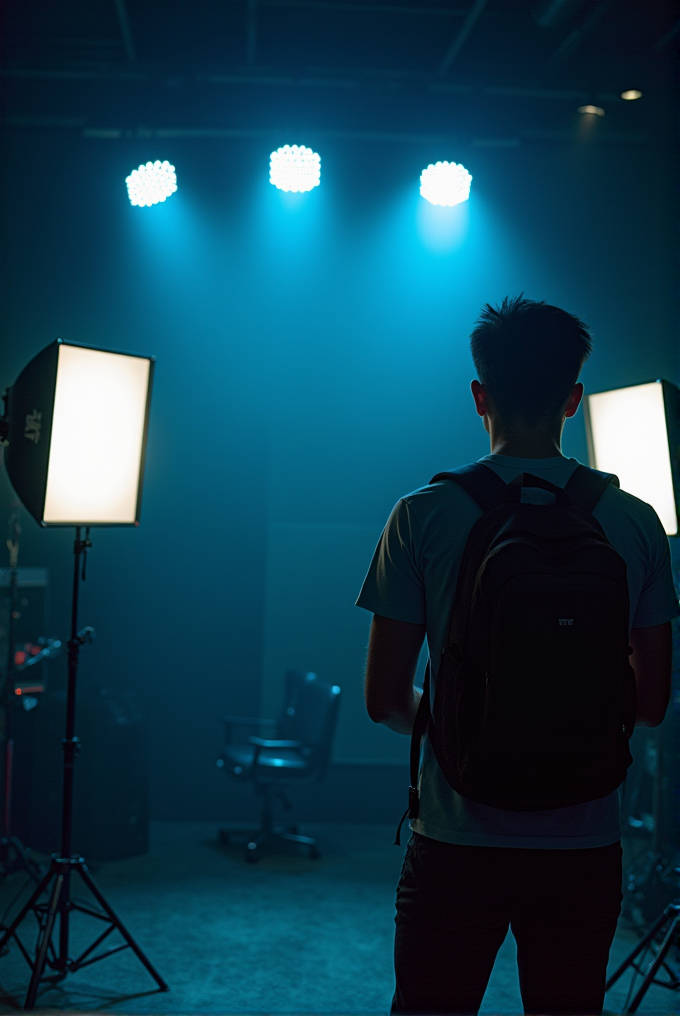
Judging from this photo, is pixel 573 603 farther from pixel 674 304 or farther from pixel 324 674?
pixel 674 304

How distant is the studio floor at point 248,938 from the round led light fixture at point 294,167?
11.5 feet

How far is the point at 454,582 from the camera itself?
119 cm

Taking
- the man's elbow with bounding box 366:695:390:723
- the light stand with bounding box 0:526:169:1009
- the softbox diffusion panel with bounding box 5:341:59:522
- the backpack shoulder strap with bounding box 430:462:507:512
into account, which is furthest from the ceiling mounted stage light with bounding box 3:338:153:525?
the backpack shoulder strap with bounding box 430:462:507:512

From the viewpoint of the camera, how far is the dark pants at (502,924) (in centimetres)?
111

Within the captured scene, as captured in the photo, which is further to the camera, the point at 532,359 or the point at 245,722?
the point at 245,722

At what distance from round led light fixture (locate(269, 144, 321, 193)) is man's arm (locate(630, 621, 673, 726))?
3904mm

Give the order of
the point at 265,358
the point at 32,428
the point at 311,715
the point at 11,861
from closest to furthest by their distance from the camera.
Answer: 1. the point at 32,428
2. the point at 11,861
3. the point at 311,715
4. the point at 265,358

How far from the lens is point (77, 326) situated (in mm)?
5203

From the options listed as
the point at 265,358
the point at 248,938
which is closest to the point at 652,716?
the point at 248,938

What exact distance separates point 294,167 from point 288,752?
3157 millimetres

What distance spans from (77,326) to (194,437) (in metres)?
0.95

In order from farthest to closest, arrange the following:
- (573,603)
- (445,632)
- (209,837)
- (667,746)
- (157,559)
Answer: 1. (157,559)
2. (209,837)
3. (667,746)
4. (445,632)
5. (573,603)

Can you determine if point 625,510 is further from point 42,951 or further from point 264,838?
point 264,838

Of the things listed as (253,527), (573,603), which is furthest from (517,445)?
(253,527)
